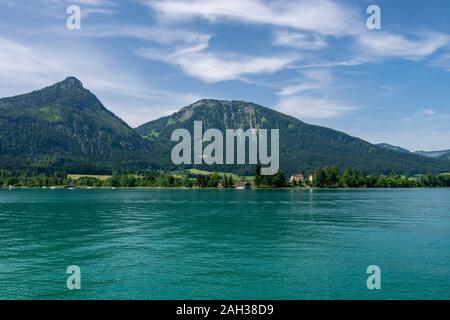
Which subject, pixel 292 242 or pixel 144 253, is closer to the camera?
pixel 144 253

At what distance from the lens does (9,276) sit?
4028 cm

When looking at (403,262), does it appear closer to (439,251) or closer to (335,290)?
(439,251)

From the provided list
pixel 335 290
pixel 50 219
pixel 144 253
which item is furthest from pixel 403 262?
pixel 50 219

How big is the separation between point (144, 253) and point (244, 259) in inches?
455

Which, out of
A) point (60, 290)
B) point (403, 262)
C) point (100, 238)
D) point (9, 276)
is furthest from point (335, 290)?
point (100, 238)
